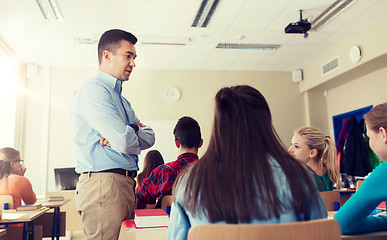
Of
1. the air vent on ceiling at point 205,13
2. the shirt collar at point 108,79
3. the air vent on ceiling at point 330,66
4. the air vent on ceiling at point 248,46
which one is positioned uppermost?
the air vent on ceiling at point 205,13

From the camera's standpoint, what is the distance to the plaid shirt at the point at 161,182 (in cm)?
227

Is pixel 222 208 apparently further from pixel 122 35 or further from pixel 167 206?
pixel 167 206

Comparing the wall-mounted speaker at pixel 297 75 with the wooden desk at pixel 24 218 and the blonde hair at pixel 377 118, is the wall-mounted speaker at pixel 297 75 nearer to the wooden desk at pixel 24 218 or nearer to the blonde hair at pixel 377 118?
the wooden desk at pixel 24 218

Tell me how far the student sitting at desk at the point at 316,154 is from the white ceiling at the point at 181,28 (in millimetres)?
2139

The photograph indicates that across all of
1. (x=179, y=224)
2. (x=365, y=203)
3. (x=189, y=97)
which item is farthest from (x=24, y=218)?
(x=189, y=97)

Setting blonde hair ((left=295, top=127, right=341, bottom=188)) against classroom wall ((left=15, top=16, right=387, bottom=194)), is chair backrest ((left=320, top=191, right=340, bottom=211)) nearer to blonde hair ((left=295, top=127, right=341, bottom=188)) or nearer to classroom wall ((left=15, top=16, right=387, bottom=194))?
blonde hair ((left=295, top=127, right=341, bottom=188))

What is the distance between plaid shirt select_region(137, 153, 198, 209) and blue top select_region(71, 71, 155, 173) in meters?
0.67

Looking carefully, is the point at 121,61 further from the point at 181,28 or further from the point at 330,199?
the point at 181,28

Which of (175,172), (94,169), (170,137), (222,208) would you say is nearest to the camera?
(222,208)

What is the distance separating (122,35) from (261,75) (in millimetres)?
5821

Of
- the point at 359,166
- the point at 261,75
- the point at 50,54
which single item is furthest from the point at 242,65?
the point at 50,54

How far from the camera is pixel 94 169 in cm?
148

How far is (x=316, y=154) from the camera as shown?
8.89 feet

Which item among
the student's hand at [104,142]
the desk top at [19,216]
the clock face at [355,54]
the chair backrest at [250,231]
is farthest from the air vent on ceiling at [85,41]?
the chair backrest at [250,231]
